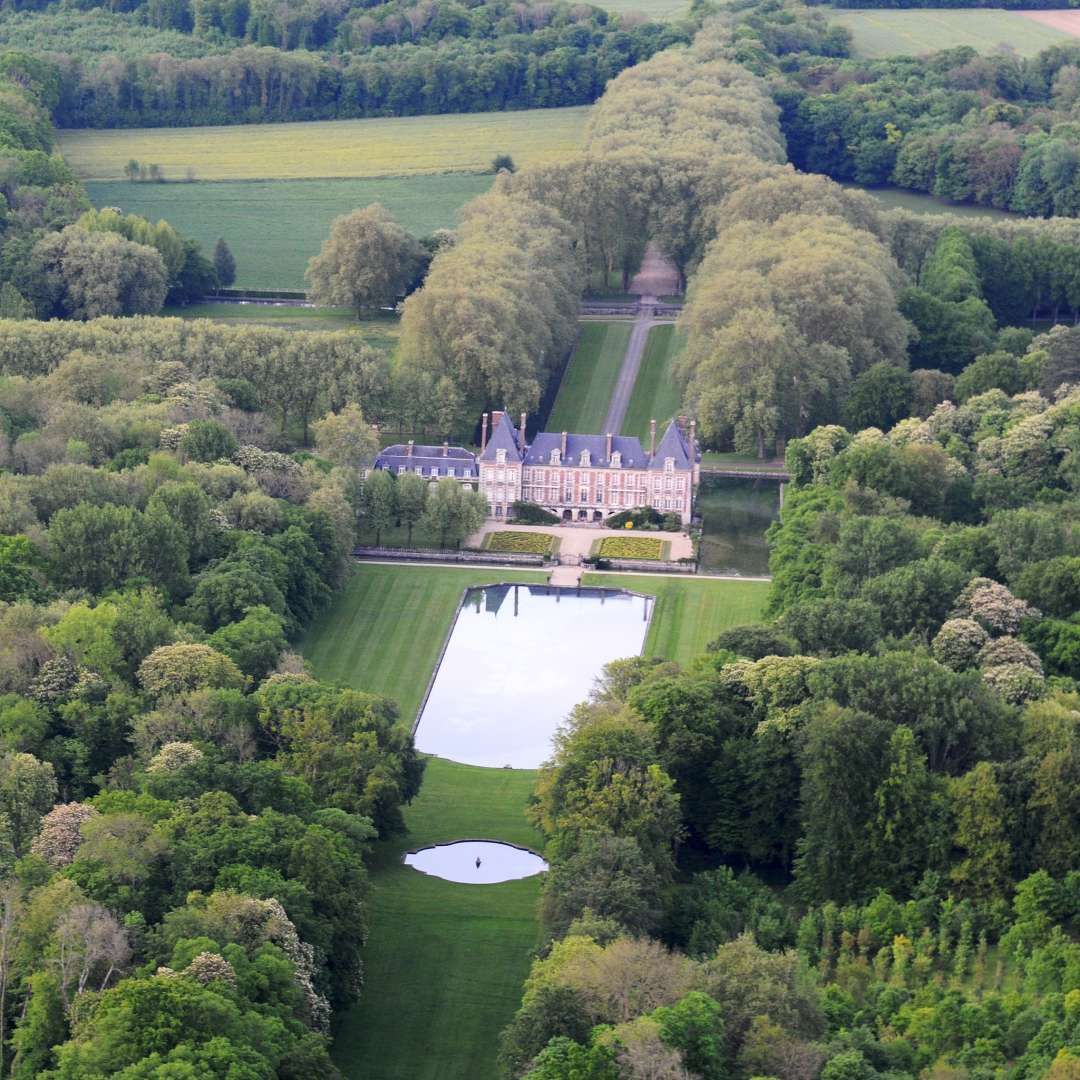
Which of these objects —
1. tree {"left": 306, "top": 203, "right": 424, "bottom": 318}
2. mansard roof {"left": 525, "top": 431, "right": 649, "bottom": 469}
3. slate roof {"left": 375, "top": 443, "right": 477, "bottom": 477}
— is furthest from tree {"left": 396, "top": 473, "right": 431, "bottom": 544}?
tree {"left": 306, "top": 203, "right": 424, "bottom": 318}

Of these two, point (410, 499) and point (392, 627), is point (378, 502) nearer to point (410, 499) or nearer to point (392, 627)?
point (410, 499)

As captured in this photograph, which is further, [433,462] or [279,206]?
[279,206]

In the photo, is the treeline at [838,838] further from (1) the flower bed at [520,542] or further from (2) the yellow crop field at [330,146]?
(2) the yellow crop field at [330,146]

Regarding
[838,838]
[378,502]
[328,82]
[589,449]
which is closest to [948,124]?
[328,82]

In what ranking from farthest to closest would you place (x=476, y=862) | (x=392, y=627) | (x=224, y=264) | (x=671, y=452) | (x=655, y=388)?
1. (x=224, y=264)
2. (x=655, y=388)
3. (x=671, y=452)
4. (x=392, y=627)
5. (x=476, y=862)

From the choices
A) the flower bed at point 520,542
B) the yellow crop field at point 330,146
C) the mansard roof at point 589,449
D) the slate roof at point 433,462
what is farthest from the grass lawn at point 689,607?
the yellow crop field at point 330,146

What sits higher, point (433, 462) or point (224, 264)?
point (224, 264)
